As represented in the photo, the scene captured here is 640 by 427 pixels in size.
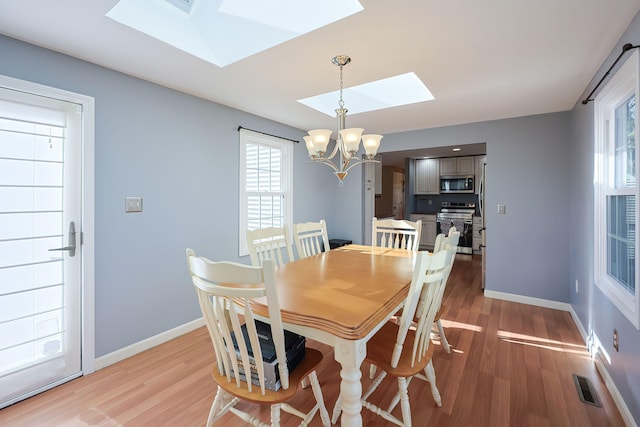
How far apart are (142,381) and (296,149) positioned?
10.2 ft

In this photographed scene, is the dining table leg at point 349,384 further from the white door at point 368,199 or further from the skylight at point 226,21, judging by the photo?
the white door at point 368,199

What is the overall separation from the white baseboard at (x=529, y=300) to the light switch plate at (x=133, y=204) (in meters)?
4.03

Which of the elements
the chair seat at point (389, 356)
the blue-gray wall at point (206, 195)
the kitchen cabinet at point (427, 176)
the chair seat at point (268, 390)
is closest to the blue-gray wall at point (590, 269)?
the blue-gray wall at point (206, 195)

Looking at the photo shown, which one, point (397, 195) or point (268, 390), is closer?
point (268, 390)

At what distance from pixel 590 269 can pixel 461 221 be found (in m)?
4.07

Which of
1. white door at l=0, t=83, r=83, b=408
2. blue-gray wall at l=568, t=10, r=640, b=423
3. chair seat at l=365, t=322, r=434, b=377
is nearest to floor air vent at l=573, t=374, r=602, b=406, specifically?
blue-gray wall at l=568, t=10, r=640, b=423

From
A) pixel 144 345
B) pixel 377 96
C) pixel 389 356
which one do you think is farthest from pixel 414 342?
pixel 377 96

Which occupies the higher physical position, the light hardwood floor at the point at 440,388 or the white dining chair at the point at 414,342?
the white dining chair at the point at 414,342

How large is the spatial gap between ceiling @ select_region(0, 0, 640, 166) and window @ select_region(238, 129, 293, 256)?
2.07 ft

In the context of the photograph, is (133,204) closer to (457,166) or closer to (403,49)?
(403,49)

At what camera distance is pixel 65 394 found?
1921mm

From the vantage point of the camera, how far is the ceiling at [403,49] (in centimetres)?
160

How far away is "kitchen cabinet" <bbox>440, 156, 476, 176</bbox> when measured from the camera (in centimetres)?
648

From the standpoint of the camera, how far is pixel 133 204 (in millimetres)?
→ 2412
